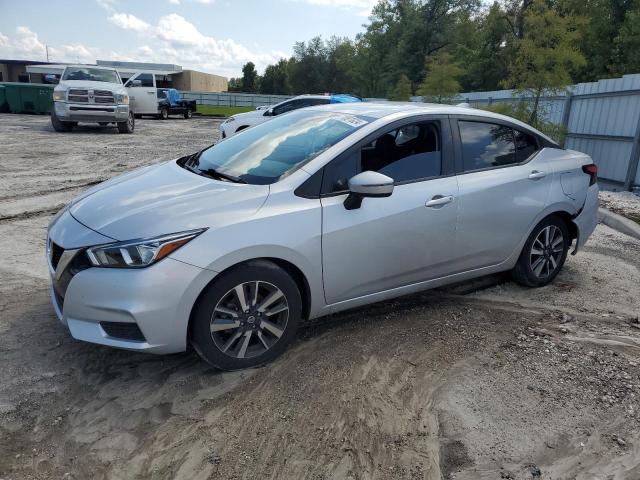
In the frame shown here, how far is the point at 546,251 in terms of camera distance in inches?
192

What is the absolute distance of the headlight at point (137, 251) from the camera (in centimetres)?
295

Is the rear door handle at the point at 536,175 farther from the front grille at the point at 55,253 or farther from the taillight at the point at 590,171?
the front grille at the point at 55,253

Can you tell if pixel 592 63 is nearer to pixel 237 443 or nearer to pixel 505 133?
pixel 505 133

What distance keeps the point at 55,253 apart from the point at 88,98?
1548cm

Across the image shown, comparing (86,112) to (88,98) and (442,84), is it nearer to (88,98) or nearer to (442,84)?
(88,98)

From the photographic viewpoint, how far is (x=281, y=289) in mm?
3312

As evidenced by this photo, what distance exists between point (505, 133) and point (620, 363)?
2.08m

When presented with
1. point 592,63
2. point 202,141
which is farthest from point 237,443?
point 592,63

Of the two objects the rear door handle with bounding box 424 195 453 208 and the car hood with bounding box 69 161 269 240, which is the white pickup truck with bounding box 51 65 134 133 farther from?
the rear door handle with bounding box 424 195 453 208

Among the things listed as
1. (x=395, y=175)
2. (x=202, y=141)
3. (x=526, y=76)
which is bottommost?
(x=202, y=141)

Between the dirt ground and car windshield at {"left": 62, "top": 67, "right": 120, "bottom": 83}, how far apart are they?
582 inches

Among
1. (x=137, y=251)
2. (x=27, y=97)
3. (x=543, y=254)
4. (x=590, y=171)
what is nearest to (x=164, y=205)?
(x=137, y=251)

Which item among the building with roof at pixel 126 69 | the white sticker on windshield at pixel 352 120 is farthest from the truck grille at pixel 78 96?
the building with roof at pixel 126 69

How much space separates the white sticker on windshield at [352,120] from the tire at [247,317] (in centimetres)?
130
